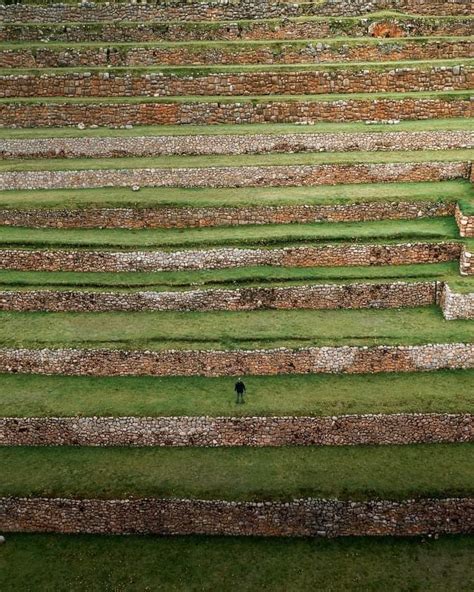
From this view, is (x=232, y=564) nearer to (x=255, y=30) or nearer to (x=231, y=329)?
(x=231, y=329)

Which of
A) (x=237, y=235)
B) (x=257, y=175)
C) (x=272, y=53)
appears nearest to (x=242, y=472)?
(x=237, y=235)

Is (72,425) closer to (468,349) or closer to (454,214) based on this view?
(468,349)

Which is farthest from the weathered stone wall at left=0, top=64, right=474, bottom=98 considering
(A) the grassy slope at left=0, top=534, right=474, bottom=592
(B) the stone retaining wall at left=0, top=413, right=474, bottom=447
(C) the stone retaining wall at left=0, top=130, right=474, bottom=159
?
(A) the grassy slope at left=0, top=534, right=474, bottom=592

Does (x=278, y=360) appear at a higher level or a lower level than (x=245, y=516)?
higher

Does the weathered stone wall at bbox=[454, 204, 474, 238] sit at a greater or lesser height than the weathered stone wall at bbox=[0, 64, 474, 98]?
lesser

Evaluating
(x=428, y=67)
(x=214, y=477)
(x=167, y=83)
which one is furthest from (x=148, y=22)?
(x=214, y=477)

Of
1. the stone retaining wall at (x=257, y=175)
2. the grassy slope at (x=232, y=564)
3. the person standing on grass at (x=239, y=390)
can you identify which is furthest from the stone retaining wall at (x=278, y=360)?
the stone retaining wall at (x=257, y=175)

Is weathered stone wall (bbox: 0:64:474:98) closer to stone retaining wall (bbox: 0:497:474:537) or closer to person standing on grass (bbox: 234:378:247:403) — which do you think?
person standing on grass (bbox: 234:378:247:403)
